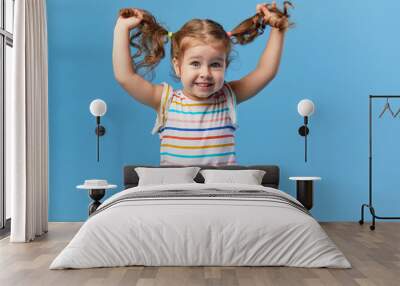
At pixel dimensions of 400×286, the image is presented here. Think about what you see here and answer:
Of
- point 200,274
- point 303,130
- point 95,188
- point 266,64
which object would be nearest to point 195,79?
point 266,64

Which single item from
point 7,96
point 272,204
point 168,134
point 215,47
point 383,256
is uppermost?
point 215,47

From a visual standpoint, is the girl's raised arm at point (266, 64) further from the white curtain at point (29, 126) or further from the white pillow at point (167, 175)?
the white curtain at point (29, 126)

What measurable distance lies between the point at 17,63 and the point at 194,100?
1799 mm

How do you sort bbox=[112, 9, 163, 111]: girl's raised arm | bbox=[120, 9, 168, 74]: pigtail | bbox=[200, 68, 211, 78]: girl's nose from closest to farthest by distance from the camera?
bbox=[200, 68, 211, 78]: girl's nose, bbox=[120, 9, 168, 74]: pigtail, bbox=[112, 9, 163, 111]: girl's raised arm

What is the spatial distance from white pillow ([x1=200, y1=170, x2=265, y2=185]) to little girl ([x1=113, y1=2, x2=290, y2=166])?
0.86ft

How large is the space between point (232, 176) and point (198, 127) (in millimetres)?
682

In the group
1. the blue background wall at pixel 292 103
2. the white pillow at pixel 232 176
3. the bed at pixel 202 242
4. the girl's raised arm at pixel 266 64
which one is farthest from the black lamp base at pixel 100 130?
the bed at pixel 202 242

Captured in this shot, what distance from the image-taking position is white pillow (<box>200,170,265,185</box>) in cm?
585

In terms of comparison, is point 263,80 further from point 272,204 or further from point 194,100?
point 272,204

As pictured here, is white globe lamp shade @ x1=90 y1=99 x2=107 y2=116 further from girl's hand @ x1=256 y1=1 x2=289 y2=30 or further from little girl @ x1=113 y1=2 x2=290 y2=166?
girl's hand @ x1=256 y1=1 x2=289 y2=30

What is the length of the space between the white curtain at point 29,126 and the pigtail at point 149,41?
97 cm

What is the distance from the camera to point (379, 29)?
6.74 meters

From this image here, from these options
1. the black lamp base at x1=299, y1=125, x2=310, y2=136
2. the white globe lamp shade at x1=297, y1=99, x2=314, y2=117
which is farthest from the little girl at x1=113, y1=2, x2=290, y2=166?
the black lamp base at x1=299, y1=125, x2=310, y2=136

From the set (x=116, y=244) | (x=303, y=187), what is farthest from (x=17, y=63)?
(x=303, y=187)
